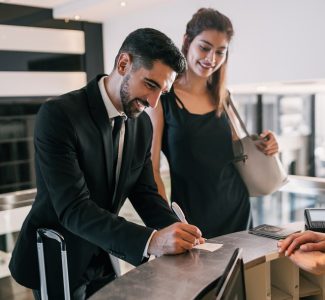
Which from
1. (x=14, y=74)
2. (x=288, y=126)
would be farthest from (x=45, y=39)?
(x=288, y=126)

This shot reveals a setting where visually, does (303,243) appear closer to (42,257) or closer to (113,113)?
(113,113)

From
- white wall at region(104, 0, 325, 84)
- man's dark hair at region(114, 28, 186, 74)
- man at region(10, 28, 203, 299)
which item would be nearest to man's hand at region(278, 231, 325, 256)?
man at region(10, 28, 203, 299)

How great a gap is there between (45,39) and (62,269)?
13.2 ft

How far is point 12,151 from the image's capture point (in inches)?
209

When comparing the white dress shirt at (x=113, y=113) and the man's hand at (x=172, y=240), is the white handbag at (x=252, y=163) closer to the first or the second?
the white dress shirt at (x=113, y=113)

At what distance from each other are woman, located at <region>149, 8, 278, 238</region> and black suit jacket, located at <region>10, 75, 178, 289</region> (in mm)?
393

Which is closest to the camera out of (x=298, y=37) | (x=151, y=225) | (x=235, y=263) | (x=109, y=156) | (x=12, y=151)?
(x=235, y=263)

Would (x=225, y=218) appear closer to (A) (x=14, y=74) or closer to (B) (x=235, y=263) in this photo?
(B) (x=235, y=263)

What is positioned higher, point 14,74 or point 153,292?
point 14,74

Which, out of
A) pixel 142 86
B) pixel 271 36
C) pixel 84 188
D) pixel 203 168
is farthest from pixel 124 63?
pixel 271 36

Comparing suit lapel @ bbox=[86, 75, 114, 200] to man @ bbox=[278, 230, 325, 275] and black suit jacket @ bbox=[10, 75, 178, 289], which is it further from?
man @ bbox=[278, 230, 325, 275]

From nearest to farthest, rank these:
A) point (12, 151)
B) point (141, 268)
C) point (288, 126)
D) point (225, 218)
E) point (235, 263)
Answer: point (235, 263)
point (141, 268)
point (225, 218)
point (288, 126)
point (12, 151)

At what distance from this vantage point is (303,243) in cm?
141

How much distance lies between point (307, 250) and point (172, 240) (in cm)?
42
